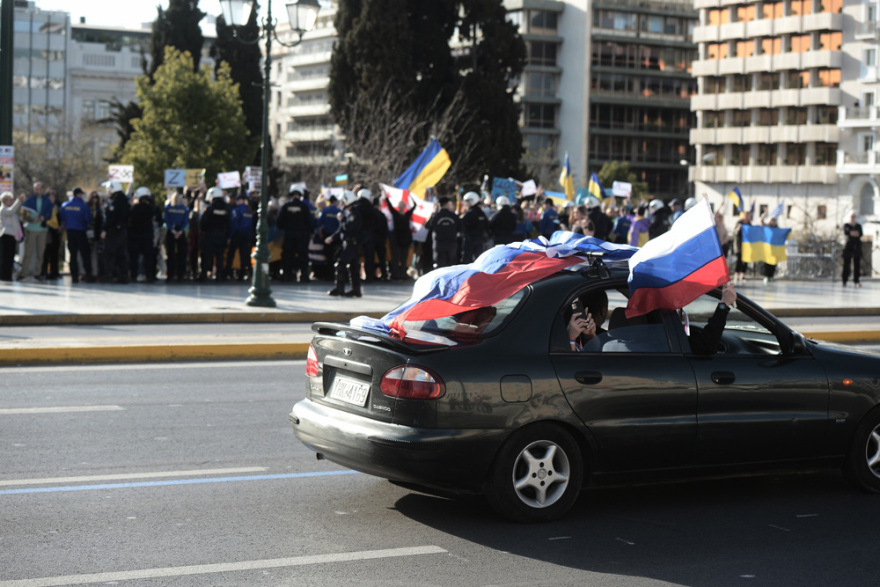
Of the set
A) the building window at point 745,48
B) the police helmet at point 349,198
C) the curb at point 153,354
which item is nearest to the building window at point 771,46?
the building window at point 745,48

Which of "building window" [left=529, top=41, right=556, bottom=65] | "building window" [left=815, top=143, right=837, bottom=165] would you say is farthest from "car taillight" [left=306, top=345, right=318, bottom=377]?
"building window" [left=529, top=41, right=556, bottom=65]

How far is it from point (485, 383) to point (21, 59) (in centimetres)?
11480

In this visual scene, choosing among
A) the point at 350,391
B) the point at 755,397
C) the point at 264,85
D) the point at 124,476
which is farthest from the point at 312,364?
the point at 264,85

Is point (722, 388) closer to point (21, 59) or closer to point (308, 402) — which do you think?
point (308, 402)

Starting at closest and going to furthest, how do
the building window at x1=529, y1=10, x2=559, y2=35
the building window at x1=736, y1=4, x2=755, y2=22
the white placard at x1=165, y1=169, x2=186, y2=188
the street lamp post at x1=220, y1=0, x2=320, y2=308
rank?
the street lamp post at x1=220, y1=0, x2=320, y2=308 → the white placard at x1=165, y1=169, x2=186, y2=188 → the building window at x1=736, y1=4, x2=755, y2=22 → the building window at x1=529, y1=10, x2=559, y2=35

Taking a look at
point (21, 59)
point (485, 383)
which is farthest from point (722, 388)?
point (21, 59)

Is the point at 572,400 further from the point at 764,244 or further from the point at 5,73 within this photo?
the point at 764,244

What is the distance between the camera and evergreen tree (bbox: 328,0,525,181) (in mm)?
51969

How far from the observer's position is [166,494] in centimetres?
733

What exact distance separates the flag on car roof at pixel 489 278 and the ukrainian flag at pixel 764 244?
997 inches

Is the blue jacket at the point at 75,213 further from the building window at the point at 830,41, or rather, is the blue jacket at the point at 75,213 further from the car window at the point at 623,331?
the building window at the point at 830,41

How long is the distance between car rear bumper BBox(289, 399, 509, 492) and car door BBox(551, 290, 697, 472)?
22.7 inches

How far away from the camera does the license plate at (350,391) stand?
270 inches

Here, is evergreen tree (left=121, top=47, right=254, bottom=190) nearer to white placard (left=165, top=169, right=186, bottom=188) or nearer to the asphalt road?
white placard (left=165, top=169, right=186, bottom=188)
